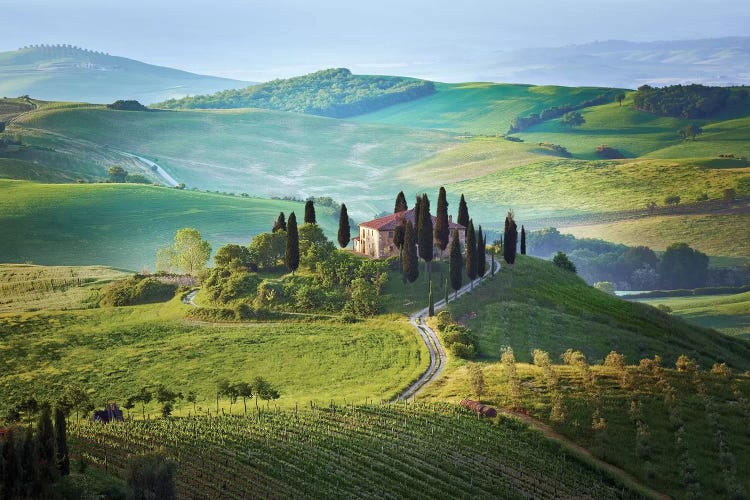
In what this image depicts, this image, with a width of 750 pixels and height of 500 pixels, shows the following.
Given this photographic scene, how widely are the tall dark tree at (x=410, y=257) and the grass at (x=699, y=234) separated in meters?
A: 105

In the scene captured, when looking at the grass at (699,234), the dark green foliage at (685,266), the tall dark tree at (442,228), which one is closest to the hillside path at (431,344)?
the tall dark tree at (442,228)

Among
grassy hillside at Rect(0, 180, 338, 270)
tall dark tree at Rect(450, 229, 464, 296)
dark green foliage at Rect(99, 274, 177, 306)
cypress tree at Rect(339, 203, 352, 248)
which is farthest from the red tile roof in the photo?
grassy hillside at Rect(0, 180, 338, 270)

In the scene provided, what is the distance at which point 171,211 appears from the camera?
566 ft

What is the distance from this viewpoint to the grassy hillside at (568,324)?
84125mm

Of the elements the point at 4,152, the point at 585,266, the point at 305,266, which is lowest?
the point at 585,266

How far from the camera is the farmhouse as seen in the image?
106m

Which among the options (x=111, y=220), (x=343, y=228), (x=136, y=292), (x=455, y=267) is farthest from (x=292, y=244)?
(x=111, y=220)

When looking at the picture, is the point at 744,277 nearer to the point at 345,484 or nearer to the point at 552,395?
the point at 552,395

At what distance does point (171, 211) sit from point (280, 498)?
137 metres

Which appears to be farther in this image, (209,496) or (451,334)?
(451,334)

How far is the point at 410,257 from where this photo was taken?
9575 cm

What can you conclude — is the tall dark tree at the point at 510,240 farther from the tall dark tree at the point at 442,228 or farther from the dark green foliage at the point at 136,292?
the dark green foliage at the point at 136,292

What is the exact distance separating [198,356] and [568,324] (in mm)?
38589

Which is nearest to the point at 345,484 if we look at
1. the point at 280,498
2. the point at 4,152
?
the point at 280,498
